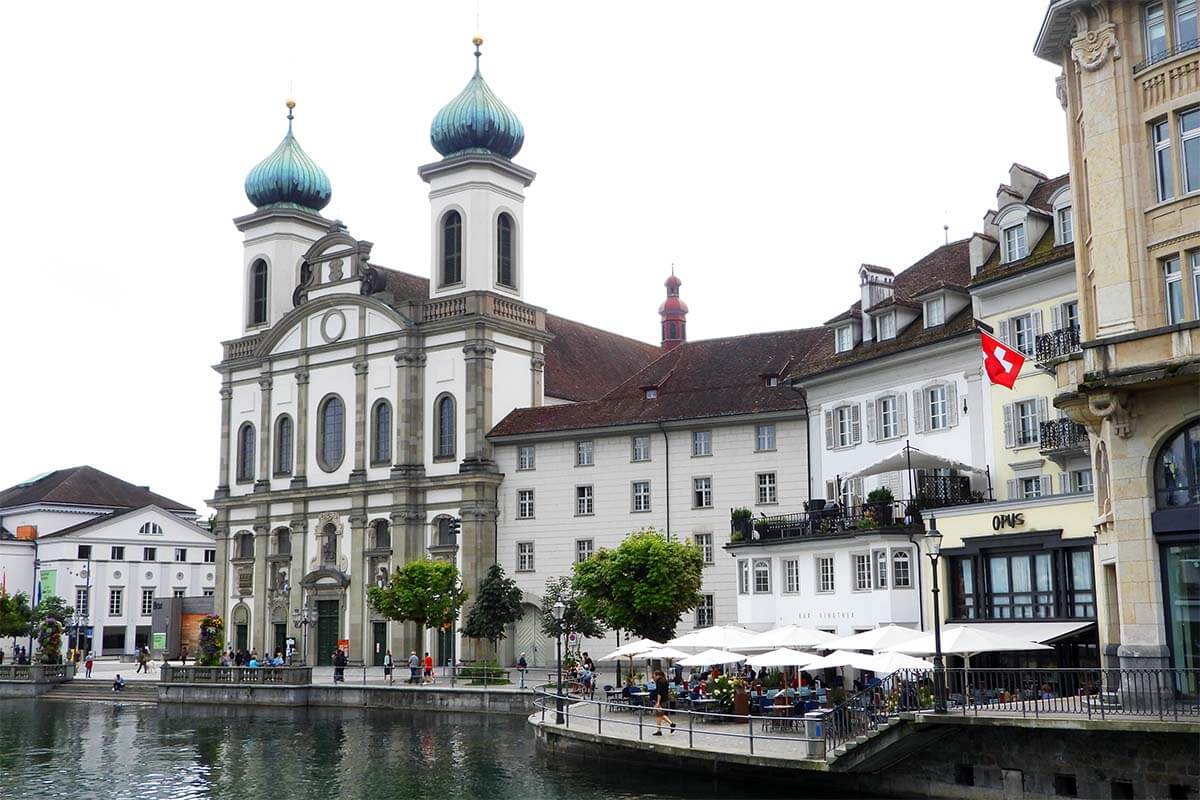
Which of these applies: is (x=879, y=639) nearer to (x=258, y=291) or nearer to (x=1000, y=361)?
(x=1000, y=361)

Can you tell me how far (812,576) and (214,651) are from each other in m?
33.3

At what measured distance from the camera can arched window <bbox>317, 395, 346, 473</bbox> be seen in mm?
77500

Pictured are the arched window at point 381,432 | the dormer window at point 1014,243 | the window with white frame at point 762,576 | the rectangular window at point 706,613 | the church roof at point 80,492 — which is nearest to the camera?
the dormer window at point 1014,243

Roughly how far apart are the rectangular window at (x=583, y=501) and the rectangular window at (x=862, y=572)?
23.5 m

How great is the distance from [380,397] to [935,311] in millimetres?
36006

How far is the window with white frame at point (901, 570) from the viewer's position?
44062 mm

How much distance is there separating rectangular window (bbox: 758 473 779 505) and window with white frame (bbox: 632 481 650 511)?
5.86 metres

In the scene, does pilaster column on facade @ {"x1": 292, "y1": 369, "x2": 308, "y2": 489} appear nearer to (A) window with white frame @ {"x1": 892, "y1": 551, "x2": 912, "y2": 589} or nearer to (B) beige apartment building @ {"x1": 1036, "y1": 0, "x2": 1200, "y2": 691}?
(A) window with white frame @ {"x1": 892, "y1": 551, "x2": 912, "y2": 589}

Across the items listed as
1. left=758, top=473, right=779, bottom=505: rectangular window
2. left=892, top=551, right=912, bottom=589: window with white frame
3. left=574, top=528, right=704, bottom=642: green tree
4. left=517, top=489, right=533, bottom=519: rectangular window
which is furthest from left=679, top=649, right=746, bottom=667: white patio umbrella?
left=517, top=489, right=533, bottom=519: rectangular window

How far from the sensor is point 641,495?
66.3m

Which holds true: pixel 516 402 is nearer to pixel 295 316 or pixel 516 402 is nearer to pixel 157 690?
pixel 295 316

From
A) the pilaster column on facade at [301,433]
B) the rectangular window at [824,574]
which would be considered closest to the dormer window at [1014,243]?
the rectangular window at [824,574]

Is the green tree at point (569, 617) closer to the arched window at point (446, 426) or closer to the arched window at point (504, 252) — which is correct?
the arched window at point (446, 426)

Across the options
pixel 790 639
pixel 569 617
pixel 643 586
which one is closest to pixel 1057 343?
pixel 790 639
